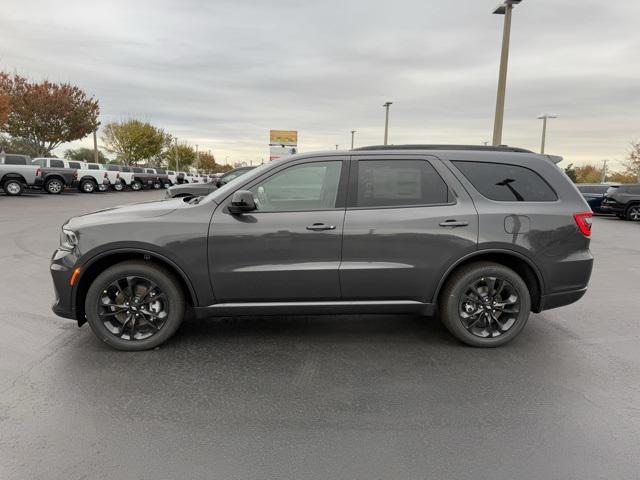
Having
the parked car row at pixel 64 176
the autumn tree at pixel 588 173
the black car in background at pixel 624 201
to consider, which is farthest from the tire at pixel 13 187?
the autumn tree at pixel 588 173

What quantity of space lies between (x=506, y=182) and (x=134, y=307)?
3565 millimetres

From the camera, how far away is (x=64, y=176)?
2492 cm

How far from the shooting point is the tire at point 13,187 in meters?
21.6

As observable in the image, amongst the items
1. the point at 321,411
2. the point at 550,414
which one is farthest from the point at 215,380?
the point at 550,414

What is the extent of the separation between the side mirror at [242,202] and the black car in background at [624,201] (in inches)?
766

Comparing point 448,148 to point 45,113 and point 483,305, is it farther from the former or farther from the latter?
point 45,113

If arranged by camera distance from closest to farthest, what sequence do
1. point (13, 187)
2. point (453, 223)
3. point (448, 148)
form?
point (453, 223) → point (448, 148) → point (13, 187)

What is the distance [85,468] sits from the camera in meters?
2.47

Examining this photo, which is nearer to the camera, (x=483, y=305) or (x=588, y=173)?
(x=483, y=305)

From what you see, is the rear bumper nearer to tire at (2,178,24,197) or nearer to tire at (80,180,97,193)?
tire at (2,178,24,197)

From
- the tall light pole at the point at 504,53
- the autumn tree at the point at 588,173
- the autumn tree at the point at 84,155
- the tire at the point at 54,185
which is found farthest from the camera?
the autumn tree at the point at 588,173

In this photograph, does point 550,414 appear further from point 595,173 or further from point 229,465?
point 595,173

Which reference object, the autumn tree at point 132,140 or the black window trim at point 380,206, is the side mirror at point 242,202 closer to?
the black window trim at point 380,206

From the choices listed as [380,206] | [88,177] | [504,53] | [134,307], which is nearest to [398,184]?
[380,206]
